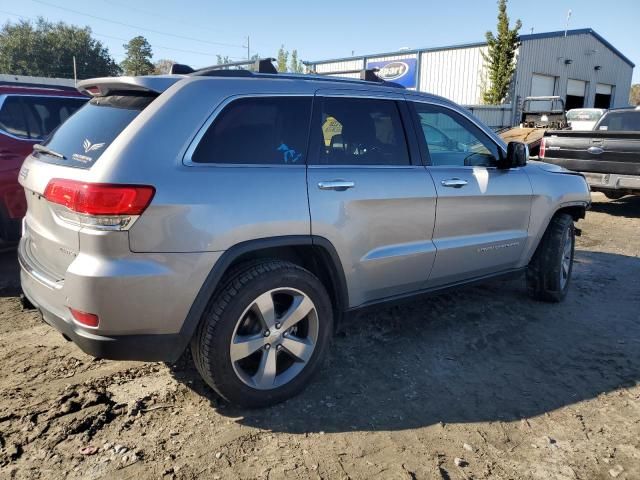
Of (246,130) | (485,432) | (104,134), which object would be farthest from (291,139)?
(485,432)

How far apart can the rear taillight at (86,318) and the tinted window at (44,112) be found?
3.99 meters

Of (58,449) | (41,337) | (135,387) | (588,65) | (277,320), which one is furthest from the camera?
(588,65)

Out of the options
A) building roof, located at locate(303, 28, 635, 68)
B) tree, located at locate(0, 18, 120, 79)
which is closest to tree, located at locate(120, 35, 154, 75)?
tree, located at locate(0, 18, 120, 79)

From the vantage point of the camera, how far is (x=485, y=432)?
9.12ft

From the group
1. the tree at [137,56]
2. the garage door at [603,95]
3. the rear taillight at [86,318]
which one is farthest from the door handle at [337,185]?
the tree at [137,56]

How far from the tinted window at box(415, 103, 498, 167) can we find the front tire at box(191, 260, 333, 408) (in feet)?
4.87

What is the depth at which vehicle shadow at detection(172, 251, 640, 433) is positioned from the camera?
2.92 meters

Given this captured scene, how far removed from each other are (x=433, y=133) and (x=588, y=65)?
109 feet

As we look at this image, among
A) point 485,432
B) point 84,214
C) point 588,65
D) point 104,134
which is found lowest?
point 485,432

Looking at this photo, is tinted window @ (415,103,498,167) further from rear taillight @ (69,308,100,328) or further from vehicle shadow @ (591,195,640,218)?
vehicle shadow @ (591,195,640,218)

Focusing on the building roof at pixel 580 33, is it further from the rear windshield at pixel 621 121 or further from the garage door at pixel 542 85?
the rear windshield at pixel 621 121

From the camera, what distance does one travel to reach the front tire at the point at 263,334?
264cm

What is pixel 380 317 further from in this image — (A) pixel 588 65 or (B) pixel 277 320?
(A) pixel 588 65

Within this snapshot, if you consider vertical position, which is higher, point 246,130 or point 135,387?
point 246,130
